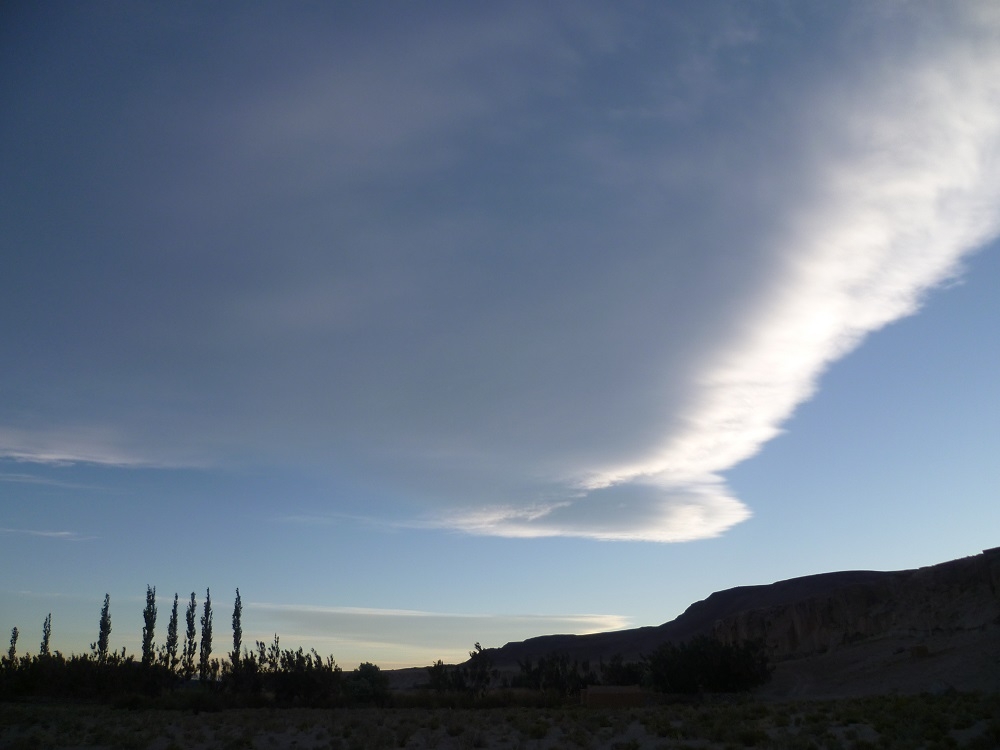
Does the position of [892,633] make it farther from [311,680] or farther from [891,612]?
[311,680]

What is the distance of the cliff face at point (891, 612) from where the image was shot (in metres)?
63.6

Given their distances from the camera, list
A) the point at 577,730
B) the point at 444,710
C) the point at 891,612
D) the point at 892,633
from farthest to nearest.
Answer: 1. the point at 891,612
2. the point at 892,633
3. the point at 444,710
4. the point at 577,730

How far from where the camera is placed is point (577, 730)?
3103 cm

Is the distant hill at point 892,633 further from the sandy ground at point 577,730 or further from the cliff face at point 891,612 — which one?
the sandy ground at point 577,730

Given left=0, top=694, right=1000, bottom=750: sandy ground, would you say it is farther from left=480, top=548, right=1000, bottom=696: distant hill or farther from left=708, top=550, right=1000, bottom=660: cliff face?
left=708, top=550, right=1000, bottom=660: cliff face

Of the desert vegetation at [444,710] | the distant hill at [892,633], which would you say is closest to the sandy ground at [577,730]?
the desert vegetation at [444,710]

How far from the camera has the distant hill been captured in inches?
2047

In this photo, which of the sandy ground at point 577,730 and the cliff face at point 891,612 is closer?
the sandy ground at point 577,730

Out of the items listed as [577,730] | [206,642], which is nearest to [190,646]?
[206,642]

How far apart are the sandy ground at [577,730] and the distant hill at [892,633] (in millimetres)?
14788

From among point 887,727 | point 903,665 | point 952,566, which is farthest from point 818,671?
point 887,727

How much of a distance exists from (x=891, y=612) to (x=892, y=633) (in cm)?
394

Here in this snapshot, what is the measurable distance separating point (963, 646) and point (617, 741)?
38.6 metres

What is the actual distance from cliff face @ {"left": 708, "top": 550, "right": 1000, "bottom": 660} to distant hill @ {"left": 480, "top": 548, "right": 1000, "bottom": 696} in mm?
110
